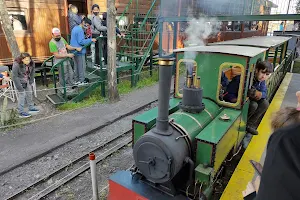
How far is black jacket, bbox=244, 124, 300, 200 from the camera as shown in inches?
29.9

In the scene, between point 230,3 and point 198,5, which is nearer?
point 230,3

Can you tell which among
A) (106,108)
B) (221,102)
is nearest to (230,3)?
(106,108)

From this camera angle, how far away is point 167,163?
2688 millimetres

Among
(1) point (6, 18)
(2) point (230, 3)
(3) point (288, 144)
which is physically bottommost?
(3) point (288, 144)

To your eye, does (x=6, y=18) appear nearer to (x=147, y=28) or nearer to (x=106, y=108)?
(x=106, y=108)

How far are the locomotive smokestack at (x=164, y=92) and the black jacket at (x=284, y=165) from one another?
1769mm

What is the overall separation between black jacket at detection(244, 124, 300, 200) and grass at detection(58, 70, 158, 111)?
706 centimetres

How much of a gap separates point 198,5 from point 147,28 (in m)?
2.93

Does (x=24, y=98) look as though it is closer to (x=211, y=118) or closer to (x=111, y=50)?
(x=111, y=50)

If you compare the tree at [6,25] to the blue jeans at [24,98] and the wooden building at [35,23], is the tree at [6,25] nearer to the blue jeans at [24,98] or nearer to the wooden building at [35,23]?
the wooden building at [35,23]

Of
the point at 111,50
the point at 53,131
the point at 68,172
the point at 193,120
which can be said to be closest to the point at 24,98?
the point at 53,131

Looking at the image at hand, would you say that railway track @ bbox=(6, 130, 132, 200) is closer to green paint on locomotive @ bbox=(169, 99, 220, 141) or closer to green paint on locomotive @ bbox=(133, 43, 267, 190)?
green paint on locomotive @ bbox=(133, 43, 267, 190)

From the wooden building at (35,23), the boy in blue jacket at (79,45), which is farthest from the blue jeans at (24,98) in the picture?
the wooden building at (35,23)

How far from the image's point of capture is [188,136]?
3.04m
